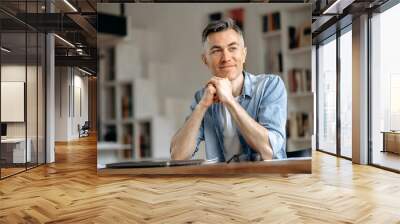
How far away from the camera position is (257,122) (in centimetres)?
559

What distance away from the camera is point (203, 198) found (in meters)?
4.48

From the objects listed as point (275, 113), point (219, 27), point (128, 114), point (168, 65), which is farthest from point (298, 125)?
point (128, 114)

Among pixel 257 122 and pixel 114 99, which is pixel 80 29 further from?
pixel 257 122

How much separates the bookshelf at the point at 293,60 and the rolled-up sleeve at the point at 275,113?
89 mm

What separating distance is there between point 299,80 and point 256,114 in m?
0.88

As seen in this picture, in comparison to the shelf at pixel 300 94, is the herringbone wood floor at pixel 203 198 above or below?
below

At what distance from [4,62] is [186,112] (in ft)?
9.20

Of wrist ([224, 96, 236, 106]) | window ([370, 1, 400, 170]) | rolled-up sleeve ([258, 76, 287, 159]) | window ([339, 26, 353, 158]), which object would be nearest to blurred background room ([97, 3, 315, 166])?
rolled-up sleeve ([258, 76, 287, 159])

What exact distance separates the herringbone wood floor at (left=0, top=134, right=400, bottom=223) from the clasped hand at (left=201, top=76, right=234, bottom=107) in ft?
3.68

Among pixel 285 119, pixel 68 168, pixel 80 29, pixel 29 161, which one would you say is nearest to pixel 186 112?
pixel 285 119

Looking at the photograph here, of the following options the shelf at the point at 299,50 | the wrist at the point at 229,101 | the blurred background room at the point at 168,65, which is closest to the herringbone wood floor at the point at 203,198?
the blurred background room at the point at 168,65

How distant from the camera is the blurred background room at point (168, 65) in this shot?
576 centimetres

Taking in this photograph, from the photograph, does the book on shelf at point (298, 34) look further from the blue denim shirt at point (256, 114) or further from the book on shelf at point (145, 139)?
the book on shelf at point (145, 139)

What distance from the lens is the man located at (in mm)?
5594
